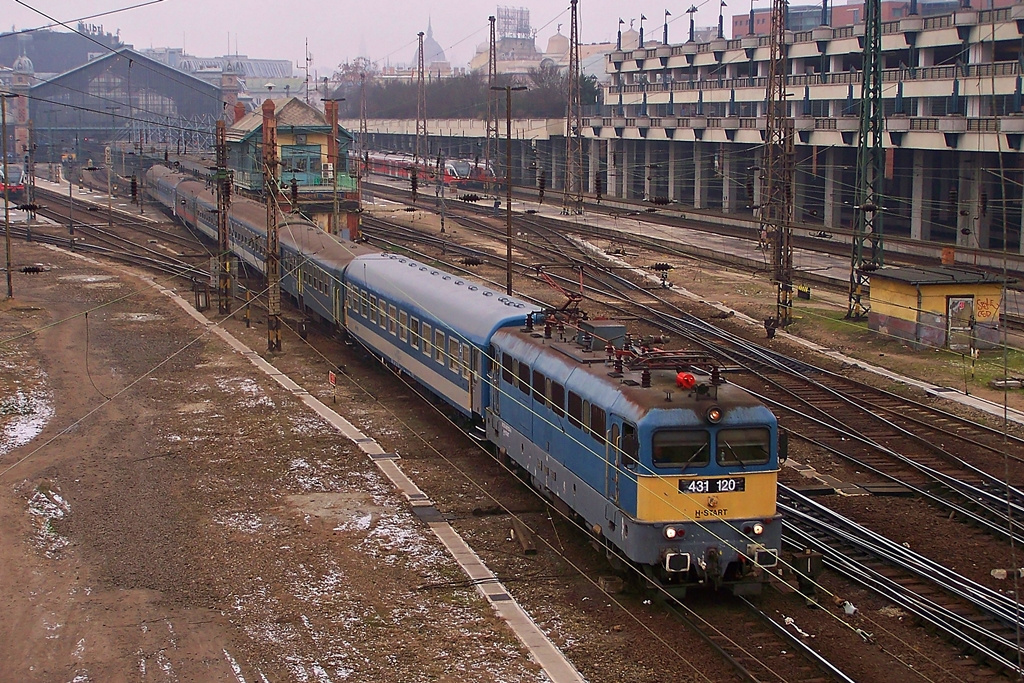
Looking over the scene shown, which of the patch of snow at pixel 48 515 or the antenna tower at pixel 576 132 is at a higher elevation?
the antenna tower at pixel 576 132

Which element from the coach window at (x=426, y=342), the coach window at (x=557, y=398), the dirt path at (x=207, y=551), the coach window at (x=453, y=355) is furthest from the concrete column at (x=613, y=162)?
the coach window at (x=557, y=398)

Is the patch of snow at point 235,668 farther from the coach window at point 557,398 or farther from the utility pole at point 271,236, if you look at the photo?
the utility pole at point 271,236

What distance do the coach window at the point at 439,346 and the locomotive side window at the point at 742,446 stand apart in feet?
34.0

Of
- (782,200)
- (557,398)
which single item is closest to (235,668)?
(557,398)

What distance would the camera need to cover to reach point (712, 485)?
14.3m

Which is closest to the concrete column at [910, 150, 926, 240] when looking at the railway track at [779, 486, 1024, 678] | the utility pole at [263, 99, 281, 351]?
the utility pole at [263, 99, 281, 351]

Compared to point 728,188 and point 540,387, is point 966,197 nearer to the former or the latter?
point 728,188

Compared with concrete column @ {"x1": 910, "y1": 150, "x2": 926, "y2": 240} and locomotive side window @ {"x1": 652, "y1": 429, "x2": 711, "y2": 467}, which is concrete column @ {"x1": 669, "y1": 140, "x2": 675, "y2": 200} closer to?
concrete column @ {"x1": 910, "y1": 150, "x2": 926, "y2": 240}

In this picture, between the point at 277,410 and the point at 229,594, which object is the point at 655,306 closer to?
the point at 277,410

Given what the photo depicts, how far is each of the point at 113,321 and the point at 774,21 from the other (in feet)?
82.6

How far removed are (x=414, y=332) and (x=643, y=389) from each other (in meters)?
12.2

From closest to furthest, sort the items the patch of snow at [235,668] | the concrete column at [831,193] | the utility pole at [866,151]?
1. the patch of snow at [235,668]
2. the utility pole at [866,151]
3. the concrete column at [831,193]

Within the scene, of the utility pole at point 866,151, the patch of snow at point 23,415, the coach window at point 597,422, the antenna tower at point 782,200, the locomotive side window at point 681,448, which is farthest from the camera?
the utility pole at point 866,151

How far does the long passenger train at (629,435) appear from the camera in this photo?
14281 mm
